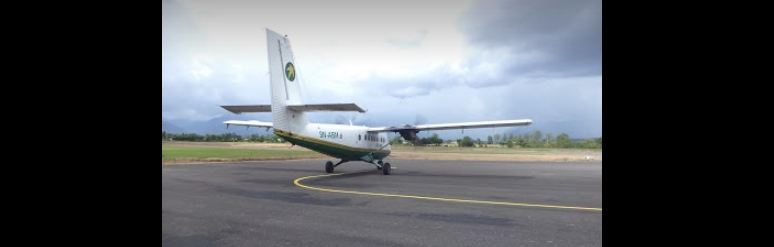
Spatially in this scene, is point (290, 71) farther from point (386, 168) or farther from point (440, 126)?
point (440, 126)

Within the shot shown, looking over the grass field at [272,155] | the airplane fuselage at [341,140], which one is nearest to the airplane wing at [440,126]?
the airplane fuselage at [341,140]

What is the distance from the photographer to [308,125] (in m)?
16.8

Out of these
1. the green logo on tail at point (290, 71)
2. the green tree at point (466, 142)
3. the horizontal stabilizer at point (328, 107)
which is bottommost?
the green tree at point (466, 142)

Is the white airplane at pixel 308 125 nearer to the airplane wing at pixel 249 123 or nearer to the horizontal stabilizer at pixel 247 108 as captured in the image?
the horizontal stabilizer at pixel 247 108

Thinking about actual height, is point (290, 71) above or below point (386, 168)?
above

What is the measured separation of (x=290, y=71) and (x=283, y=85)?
2.56 ft

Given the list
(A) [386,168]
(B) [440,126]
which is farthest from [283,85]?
(B) [440,126]

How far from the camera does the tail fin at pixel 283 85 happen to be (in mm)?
15297

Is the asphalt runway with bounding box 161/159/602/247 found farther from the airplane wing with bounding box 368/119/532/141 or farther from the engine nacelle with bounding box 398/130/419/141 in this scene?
the engine nacelle with bounding box 398/130/419/141
